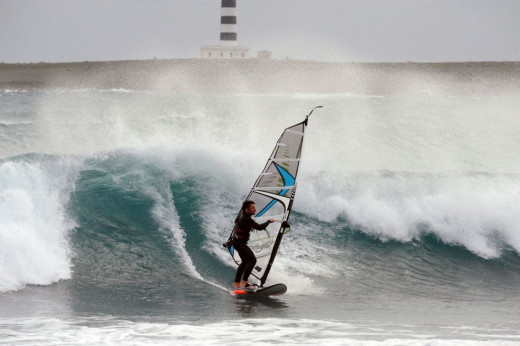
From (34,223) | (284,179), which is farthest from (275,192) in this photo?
(34,223)

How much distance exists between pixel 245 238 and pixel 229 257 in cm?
172

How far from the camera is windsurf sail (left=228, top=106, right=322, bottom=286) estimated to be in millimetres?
7992

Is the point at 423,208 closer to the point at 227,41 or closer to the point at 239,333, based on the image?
the point at 239,333

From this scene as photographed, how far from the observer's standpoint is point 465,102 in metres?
29.2

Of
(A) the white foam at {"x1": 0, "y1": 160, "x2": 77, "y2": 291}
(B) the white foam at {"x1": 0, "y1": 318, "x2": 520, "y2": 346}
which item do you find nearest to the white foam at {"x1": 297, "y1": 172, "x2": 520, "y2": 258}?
(A) the white foam at {"x1": 0, "y1": 160, "x2": 77, "y2": 291}

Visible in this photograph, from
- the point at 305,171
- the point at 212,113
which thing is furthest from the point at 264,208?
the point at 212,113

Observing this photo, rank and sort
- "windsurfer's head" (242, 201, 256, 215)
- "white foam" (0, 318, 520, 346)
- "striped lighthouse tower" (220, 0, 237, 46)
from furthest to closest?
"striped lighthouse tower" (220, 0, 237, 46) < "windsurfer's head" (242, 201, 256, 215) < "white foam" (0, 318, 520, 346)

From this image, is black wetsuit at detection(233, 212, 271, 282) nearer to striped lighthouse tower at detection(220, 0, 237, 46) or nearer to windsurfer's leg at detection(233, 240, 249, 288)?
windsurfer's leg at detection(233, 240, 249, 288)

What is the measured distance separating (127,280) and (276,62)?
55871mm

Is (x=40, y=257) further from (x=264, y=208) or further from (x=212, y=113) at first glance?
(x=212, y=113)

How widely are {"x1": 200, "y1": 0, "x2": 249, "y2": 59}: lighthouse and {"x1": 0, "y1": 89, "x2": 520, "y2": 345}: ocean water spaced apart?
43156mm

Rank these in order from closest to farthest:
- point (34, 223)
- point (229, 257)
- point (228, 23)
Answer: point (34, 223), point (229, 257), point (228, 23)

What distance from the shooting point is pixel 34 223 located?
9.20 metres

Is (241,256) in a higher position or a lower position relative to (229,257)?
higher
